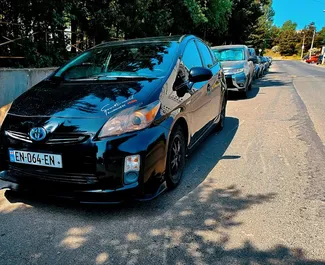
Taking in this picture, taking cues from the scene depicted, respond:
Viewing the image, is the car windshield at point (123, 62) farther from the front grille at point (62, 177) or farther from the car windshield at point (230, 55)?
the car windshield at point (230, 55)

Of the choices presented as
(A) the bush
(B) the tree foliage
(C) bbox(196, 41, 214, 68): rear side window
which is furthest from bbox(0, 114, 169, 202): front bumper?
(A) the bush

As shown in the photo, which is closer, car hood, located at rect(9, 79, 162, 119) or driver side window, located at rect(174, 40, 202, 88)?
car hood, located at rect(9, 79, 162, 119)

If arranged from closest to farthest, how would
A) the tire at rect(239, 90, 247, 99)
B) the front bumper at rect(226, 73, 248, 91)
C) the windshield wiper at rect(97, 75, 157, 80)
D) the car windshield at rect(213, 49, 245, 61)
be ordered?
the windshield wiper at rect(97, 75, 157, 80)
the front bumper at rect(226, 73, 248, 91)
the tire at rect(239, 90, 247, 99)
the car windshield at rect(213, 49, 245, 61)

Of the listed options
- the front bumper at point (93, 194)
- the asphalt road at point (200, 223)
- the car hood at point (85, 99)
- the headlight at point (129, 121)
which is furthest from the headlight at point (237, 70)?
the front bumper at point (93, 194)

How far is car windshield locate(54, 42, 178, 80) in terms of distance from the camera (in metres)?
3.45

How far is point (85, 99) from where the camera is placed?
2.92 meters

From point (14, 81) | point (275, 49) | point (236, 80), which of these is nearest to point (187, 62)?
point (14, 81)

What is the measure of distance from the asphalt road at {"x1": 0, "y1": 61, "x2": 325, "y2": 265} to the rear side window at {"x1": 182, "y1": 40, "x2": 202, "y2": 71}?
4.17 ft

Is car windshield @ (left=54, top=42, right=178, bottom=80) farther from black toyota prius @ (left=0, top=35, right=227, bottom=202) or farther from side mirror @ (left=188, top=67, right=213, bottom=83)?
side mirror @ (left=188, top=67, right=213, bottom=83)

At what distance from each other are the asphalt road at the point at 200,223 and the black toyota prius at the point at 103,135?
25cm

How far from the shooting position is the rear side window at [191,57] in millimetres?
3850

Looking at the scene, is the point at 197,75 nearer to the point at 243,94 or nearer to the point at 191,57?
the point at 191,57

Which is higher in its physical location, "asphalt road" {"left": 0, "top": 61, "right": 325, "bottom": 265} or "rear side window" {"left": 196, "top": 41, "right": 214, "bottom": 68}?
"rear side window" {"left": 196, "top": 41, "right": 214, "bottom": 68}

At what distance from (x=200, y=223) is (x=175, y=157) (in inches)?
31.9
